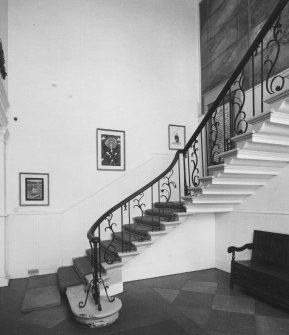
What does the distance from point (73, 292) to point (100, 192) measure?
199 cm

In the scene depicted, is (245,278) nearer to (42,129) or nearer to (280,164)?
(280,164)

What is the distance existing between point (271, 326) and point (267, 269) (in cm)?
85

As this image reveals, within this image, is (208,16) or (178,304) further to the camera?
(208,16)

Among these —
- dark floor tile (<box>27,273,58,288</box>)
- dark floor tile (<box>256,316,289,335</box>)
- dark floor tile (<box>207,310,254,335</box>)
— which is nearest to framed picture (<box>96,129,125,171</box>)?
dark floor tile (<box>27,273,58,288</box>)

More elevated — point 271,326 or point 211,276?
point 271,326

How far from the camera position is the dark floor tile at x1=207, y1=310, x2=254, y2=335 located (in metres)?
3.08

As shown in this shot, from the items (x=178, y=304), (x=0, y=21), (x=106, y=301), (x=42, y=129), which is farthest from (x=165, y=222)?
(x=0, y=21)

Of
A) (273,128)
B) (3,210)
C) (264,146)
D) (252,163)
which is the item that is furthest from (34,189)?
(273,128)

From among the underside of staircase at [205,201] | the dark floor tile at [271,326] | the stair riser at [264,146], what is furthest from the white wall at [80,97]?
the dark floor tile at [271,326]

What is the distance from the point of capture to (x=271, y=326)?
10.5 feet

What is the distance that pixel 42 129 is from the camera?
517 centimetres

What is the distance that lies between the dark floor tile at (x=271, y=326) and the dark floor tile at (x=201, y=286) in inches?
39.6

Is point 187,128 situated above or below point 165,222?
above

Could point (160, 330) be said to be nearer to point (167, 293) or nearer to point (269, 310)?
point (167, 293)
